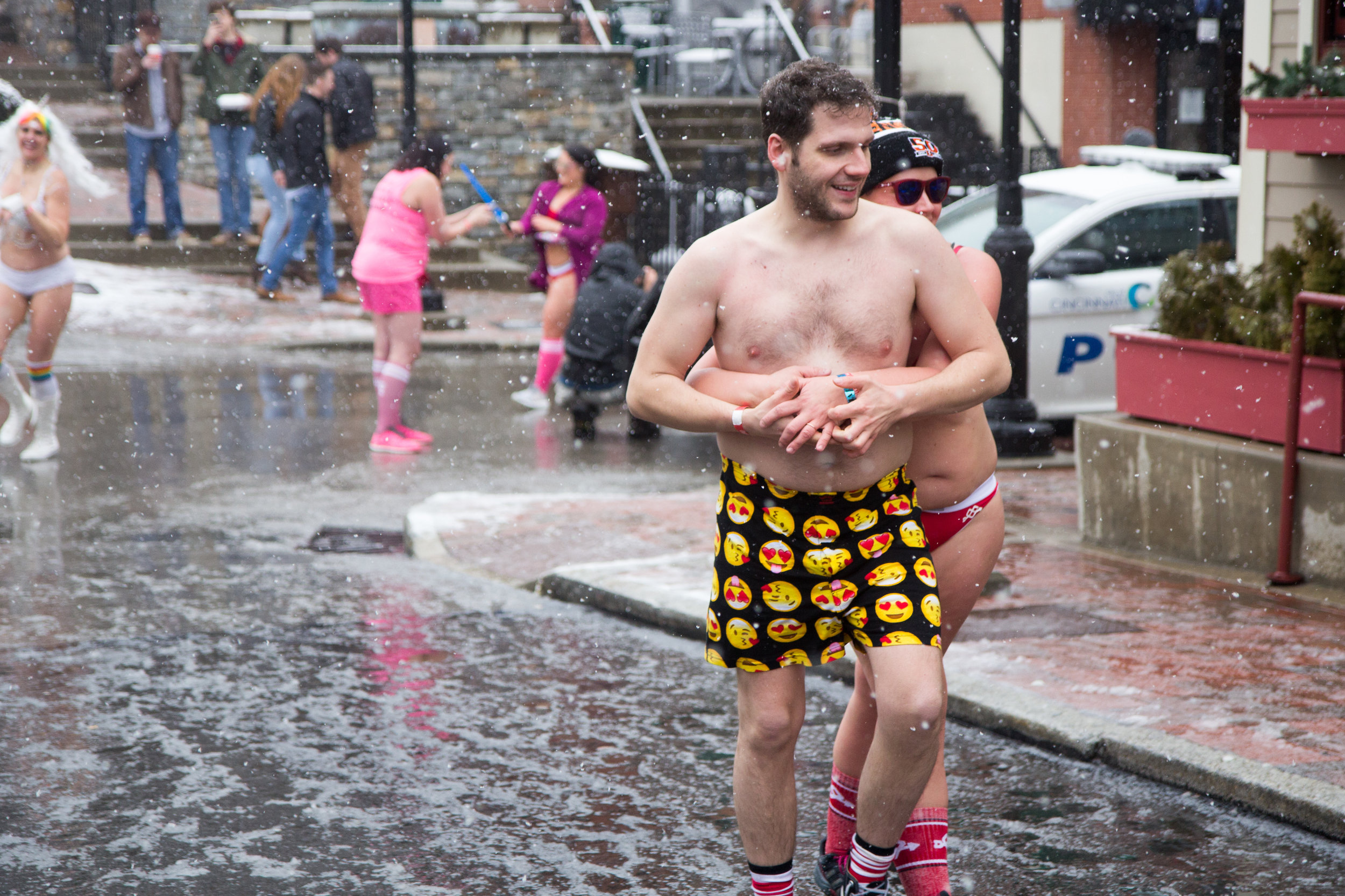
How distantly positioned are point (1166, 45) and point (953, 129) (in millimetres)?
3367

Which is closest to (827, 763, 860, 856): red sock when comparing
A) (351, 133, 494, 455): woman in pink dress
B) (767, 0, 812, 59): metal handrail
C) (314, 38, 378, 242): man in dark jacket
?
(351, 133, 494, 455): woman in pink dress

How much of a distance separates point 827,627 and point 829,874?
0.71 m

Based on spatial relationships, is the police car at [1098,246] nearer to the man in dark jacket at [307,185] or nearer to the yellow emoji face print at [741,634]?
the yellow emoji face print at [741,634]

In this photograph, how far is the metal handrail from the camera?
24.0 m

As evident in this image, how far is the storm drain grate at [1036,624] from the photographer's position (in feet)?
20.5

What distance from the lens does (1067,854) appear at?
4.25 m

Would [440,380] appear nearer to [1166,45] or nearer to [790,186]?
[790,186]

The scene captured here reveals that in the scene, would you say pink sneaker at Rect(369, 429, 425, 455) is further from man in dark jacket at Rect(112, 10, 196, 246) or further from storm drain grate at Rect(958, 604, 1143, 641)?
man in dark jacket at Rect(112, 10, 196, 246)

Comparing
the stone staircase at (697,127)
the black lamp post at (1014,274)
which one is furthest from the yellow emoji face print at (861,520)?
the stone staircase at (697,127)

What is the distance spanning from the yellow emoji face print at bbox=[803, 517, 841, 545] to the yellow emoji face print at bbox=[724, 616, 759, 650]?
23 centimetres

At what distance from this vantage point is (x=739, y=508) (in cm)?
354

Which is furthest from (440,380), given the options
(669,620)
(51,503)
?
(669,620)

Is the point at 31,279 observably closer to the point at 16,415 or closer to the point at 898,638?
the point at 16,415

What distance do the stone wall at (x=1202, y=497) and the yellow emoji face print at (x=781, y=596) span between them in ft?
13.0
